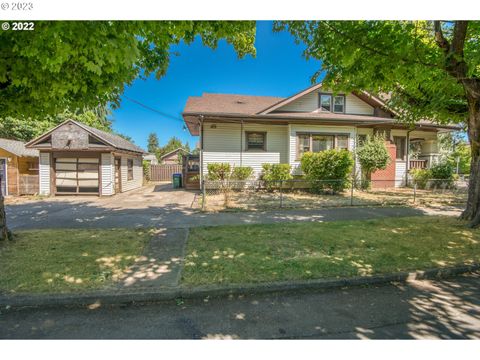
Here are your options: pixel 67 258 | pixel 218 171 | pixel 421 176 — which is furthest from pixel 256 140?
pixel 67 258

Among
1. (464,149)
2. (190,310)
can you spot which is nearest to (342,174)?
(190,310)

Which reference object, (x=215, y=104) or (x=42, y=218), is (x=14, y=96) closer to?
(x=42, y=218)

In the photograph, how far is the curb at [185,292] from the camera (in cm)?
309

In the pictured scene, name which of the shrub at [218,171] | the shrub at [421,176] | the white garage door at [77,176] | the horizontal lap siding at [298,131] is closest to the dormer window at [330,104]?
the horizontal lap siding at [298,131]

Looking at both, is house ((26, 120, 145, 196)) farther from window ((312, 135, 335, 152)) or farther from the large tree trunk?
the large tree trunk

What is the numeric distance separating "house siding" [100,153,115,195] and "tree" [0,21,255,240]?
8.76 metres

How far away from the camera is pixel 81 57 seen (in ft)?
10.5

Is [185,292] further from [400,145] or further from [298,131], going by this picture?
[400,145]

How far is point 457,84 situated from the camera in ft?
19.2

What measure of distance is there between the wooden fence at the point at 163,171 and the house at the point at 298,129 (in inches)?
497

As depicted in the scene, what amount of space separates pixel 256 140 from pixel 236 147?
1.43m

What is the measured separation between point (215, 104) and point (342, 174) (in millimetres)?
9391

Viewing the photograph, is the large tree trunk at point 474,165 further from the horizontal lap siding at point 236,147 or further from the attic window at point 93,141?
the attic window at point 93,141

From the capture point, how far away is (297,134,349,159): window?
14.4m
